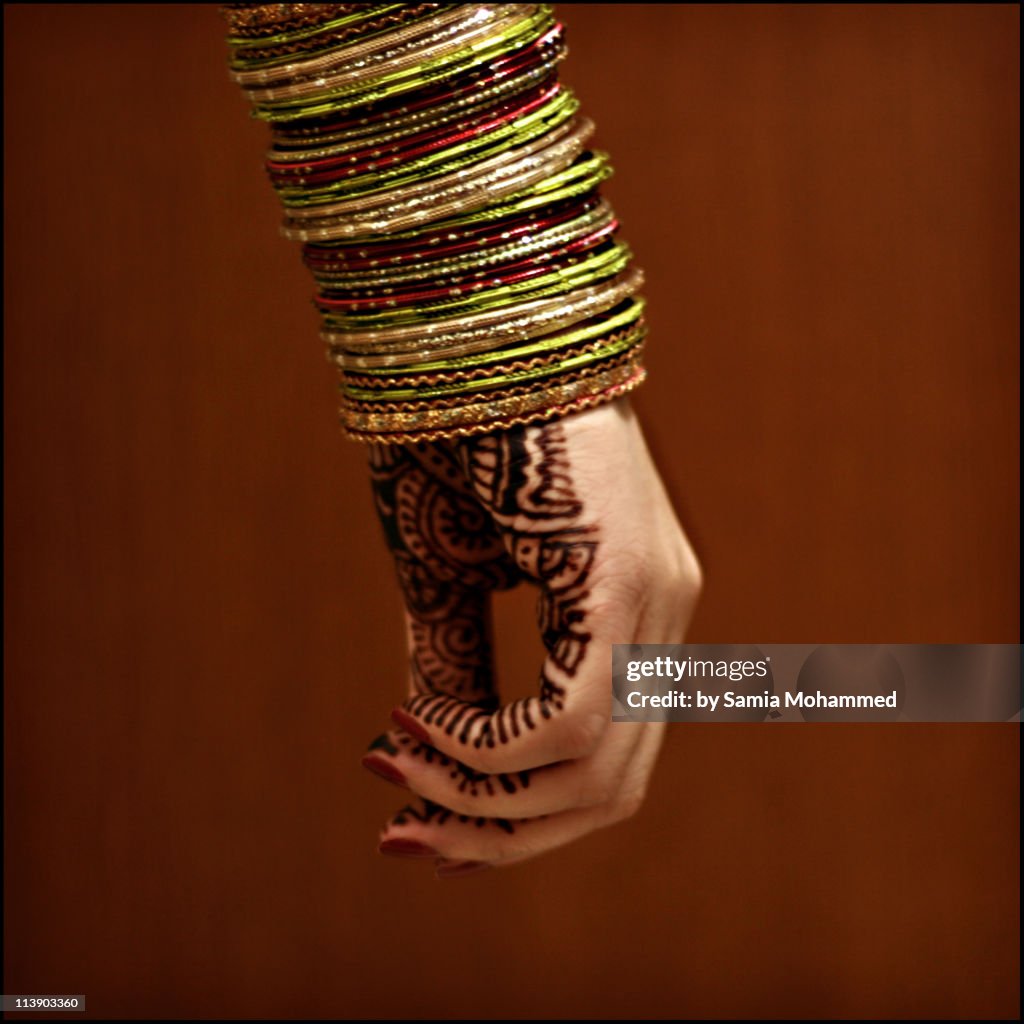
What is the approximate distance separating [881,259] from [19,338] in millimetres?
731

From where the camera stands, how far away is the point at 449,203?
18.9 inches

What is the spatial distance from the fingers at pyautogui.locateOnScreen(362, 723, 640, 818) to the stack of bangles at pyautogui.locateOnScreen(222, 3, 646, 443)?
11 centimetres

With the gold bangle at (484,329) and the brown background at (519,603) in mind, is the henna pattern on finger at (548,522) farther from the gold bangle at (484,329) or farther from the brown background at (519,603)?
the brown background at (519,603)

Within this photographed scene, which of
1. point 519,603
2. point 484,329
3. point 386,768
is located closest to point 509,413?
point 484,329

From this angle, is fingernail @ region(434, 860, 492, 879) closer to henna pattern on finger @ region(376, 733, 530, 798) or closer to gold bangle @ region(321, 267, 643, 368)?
henna pattern on finger @ region(376, 733, 530, 798)

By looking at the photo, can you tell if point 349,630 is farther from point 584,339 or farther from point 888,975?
point 584,339

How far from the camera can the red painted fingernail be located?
52 cm

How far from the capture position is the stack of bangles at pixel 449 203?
1.57 ft

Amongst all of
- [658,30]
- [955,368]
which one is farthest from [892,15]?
[955,368]

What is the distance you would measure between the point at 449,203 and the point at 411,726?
17cm

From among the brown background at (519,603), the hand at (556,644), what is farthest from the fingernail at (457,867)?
the brown background at (519,603)

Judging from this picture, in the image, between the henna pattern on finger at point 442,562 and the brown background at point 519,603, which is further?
the brown background at point 519,603

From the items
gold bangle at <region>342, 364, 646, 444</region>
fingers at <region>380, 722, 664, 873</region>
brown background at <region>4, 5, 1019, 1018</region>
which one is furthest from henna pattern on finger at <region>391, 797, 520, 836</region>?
brown background at <region>4, 5, 1019, 1018</region>

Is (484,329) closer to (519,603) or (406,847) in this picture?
(406,847)
